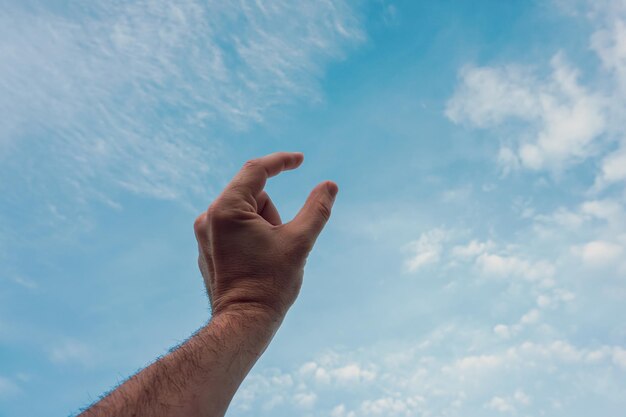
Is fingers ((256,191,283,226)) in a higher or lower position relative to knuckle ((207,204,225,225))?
higher

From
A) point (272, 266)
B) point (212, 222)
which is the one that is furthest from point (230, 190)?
point (272, 266)

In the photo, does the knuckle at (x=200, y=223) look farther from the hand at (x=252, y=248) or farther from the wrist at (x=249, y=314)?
the wrist at (x=249, y=314)

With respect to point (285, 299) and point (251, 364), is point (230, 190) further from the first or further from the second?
point (251, 364)

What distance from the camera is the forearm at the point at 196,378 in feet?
8.23

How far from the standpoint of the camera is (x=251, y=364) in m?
3.15

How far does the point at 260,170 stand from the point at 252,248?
1.78 ft

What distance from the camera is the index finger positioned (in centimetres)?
383

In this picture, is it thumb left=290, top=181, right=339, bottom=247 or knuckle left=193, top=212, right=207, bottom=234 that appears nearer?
thumb left=290, top=181, right=339, bottom=247

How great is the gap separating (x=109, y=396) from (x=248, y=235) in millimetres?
1433

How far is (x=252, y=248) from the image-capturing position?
3.74 metres

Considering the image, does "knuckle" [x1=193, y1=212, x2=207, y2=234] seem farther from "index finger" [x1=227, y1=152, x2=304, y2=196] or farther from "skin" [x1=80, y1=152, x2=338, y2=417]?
"index finger" [x1=227, y1=152, x2=304, y2=196]

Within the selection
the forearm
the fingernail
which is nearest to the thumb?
the fingernail

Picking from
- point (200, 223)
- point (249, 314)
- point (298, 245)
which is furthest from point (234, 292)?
point (200, 223)

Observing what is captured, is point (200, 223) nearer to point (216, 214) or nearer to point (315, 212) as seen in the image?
point (216, 214)
